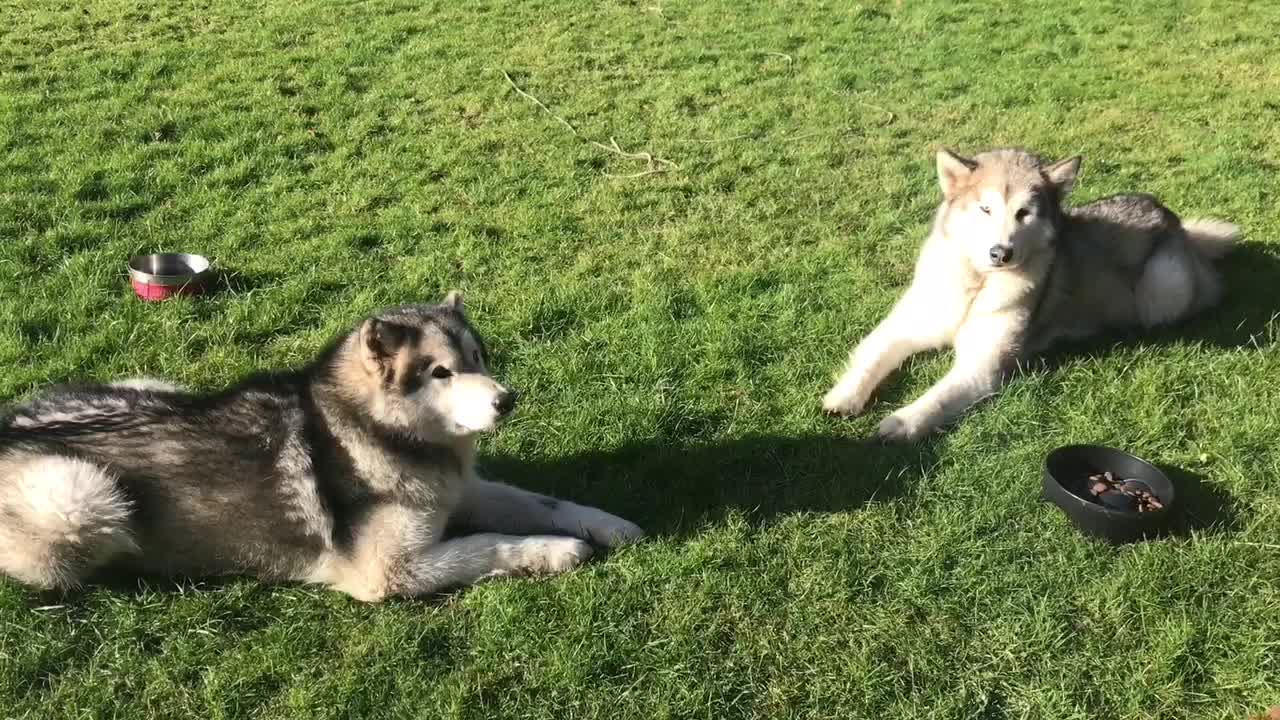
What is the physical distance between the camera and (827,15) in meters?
12.5

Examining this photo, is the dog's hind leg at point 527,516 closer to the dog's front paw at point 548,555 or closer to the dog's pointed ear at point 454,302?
the dog's front paw at point 548,555

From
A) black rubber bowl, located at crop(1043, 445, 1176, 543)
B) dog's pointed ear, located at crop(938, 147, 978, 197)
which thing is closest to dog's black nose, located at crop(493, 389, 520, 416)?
black rubber bowl, located at crop(1043, 445, 1176, 543)

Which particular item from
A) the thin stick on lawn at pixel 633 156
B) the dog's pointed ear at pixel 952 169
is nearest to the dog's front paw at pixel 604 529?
the dog's pointed ear at pixel 952 169

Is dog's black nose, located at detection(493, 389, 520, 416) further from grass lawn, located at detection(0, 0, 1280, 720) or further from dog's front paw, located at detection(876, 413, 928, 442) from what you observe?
dog's front paw, located at detection(876, 413, 928, 442)

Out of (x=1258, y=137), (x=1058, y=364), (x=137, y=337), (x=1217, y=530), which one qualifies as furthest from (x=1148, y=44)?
(x=137, y=337)

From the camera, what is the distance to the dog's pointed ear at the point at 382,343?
12.6 ft

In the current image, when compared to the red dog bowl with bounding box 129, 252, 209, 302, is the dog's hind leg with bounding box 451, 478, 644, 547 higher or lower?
lower

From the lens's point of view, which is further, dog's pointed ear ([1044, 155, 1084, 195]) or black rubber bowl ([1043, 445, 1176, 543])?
dog's pointed ear ([1044, 155, 1084, 195])

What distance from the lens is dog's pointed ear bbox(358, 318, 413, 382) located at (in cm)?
386

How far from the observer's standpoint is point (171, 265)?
20.8 ft

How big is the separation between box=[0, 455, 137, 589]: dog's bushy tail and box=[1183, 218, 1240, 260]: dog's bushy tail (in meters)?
6.48

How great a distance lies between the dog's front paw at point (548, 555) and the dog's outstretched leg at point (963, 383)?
187cm

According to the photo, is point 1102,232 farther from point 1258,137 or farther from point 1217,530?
point 1258,137

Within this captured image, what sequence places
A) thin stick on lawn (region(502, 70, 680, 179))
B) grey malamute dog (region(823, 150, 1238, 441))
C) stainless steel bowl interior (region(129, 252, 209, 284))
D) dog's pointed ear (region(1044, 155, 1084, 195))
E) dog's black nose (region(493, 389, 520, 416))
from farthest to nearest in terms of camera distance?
thin stick on lawn (region(502, 70, 680, 179)) < stainless steel bowl interior (region(129, 252, 209, 284)) < dog's pointed ear (region(1044, 155, 1084, 195)) < grey malamute dog (region(823, 150, 1238, 441)) < dog's black nose (region(493, 389, 520, 416))
